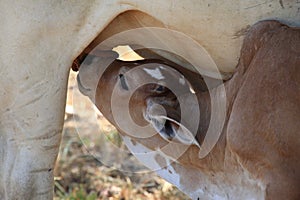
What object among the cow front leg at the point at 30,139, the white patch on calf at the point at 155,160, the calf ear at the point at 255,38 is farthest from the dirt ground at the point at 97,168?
the calf ear at the point at 255,38

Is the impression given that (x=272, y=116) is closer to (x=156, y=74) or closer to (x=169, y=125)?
(x=169, y=125)

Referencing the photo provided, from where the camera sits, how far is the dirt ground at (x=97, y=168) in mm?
4367

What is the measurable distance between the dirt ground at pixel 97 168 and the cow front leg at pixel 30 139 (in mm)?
1097

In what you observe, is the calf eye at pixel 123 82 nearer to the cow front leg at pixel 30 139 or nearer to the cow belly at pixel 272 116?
the cow front leg at pixel 30 139

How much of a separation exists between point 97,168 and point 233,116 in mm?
1863

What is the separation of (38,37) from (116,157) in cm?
176

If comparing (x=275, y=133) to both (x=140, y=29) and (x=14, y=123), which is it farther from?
(x=14, y=123)

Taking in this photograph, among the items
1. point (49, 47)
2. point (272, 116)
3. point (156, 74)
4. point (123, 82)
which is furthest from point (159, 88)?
point (272, 116)

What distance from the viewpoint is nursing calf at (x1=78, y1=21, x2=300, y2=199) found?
273cm

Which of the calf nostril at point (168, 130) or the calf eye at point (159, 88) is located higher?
the calf eye at point (159, 88)

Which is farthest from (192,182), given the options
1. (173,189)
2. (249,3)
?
(173,189)

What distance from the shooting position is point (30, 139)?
307 cm

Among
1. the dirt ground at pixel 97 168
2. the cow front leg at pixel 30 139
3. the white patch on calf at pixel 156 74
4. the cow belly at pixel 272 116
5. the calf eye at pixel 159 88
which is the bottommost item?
the dirt ground at pixel 97 168

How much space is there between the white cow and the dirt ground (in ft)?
3.69
